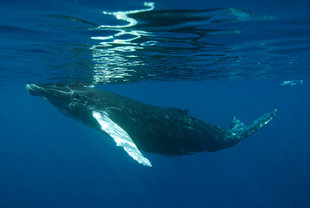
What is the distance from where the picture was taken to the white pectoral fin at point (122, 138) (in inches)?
282

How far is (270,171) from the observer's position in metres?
63.0

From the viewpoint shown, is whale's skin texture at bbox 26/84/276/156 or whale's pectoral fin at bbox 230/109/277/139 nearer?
whale's skin texture at bbox 26/84/276/156

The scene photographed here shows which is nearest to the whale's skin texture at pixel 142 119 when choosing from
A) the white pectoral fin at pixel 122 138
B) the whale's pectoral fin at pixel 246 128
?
the white pectoral fin at pixel 122 138

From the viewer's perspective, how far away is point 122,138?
317 inches

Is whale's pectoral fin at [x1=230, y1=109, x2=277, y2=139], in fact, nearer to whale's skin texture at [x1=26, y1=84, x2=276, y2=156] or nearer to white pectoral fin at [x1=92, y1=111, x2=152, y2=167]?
whale's skin texture at [x1=26, y1=84, x2=276, y2=156]

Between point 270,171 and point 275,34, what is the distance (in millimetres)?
59934

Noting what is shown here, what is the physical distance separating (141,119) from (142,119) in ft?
0.15

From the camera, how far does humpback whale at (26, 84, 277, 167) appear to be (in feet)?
35.1

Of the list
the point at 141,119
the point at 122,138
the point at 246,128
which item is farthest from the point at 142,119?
the point at 246,128

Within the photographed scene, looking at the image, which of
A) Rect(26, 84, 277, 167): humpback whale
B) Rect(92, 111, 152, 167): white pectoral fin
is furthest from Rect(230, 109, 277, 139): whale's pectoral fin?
Rect(92, 111, 152, 167): white pectoral fin

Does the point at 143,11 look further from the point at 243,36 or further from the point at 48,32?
the point at 243,36

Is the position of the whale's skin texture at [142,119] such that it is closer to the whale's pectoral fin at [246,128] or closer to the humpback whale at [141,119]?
the humpback whale at [141,119]

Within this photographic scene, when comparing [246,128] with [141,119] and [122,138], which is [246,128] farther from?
[122,138]

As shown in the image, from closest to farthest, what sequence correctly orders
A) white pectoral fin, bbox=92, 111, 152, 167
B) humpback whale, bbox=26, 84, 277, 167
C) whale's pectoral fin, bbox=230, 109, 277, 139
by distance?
white pectoral fin, bbox=92, 111, 152, 167
humpback whale, bbox=26, 84, 277, 167
whale's pectoral fin, bbox=230, 109, 277, 139
